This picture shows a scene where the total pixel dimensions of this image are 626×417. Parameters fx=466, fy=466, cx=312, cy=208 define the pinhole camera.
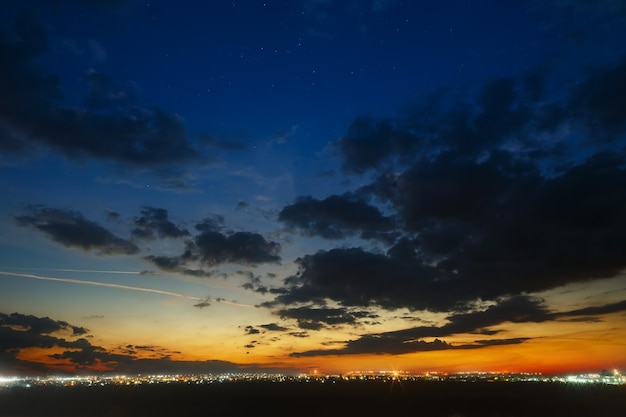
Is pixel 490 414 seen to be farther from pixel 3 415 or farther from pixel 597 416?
pixel 3 415

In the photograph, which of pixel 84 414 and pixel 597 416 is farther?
pixel 84 414

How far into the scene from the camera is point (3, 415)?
118 m

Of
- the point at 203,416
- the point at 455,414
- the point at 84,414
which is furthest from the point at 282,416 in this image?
the point at 84,414

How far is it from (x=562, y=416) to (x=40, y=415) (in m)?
133

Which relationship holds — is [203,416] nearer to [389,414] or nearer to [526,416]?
[389,414]

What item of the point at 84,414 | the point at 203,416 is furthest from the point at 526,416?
the point at 84,414

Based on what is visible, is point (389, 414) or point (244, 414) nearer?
point (389, 414)

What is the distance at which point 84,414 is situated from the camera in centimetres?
12519

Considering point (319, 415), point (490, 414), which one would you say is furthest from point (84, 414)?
point (490, 414)

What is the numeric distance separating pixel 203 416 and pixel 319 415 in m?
29.9

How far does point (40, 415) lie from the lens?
12181cm

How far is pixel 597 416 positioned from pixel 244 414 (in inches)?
3473

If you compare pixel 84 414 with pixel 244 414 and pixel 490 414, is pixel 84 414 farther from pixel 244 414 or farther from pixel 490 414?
pixel 490 414

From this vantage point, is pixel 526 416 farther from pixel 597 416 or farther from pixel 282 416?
pixel 282 416
